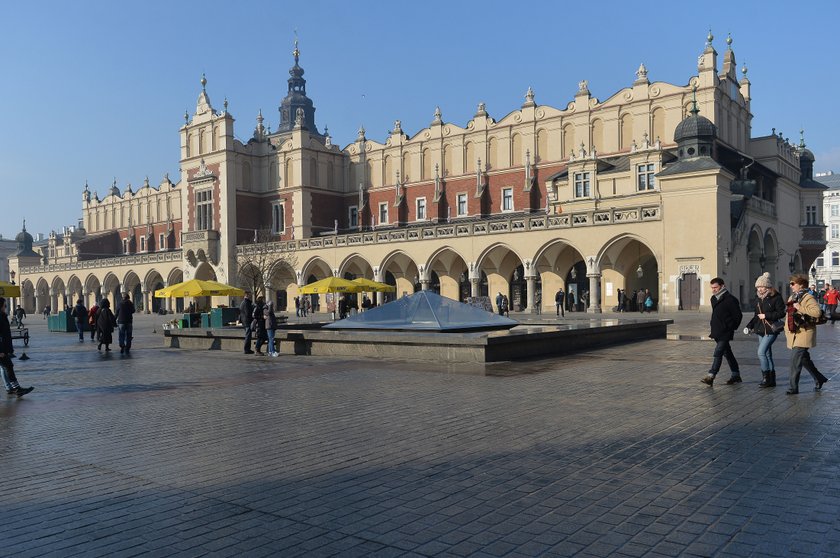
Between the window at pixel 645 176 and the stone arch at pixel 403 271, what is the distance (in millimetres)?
15384

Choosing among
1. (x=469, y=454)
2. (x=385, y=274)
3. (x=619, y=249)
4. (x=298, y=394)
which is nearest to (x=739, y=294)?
(x=619, y=249)

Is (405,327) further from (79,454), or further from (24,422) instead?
(79,454)

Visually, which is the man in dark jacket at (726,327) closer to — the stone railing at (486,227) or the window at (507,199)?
the stone railing at (486,227)

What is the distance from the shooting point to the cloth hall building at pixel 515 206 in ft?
120

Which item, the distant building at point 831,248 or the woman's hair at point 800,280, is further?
the distant building at point 831,248

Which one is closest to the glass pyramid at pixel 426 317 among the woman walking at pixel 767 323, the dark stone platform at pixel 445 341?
the dark stone platform at pixel 445 341

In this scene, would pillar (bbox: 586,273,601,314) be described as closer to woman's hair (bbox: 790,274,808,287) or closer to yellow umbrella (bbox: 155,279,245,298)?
yellow umbrella (bbox: 155,279,245,298)

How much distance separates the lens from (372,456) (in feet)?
21.0

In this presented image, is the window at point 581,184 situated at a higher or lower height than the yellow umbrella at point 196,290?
higher

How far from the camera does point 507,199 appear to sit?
50188 millimetres

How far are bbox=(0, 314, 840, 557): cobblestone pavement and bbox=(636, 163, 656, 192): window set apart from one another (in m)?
30.1

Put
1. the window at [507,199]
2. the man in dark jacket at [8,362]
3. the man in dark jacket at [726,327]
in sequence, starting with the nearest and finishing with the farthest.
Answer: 1. the man in dark jacket at [726,327]
2. the man in dark jacket at [8,362]
3. the window at [507,199]

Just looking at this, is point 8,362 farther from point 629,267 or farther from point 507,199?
point 507,199

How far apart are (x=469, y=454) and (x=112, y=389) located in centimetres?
738
